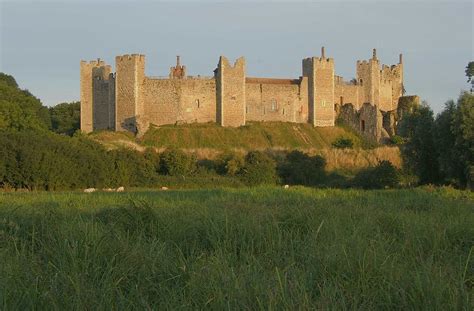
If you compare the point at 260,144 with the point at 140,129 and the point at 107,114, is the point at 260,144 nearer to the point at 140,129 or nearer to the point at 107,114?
the point at 140,129

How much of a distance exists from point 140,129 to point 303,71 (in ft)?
49.0

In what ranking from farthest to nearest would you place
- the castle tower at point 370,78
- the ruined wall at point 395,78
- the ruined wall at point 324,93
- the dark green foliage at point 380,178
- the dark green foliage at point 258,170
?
the ruined wall at point 395,78 < the castle tower at point 370,78 < the ruined wall at point 324,93 < the dark green foliage at point 258,170 < the dark green foliage at point 380,178

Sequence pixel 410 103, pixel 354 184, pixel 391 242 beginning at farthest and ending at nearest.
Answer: pixel 410 103 → pixel 354 184 → pixel 391 242

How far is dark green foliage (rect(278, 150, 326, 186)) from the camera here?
3278 cm

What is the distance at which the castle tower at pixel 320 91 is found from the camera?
1948 inches

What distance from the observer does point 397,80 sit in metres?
55.8

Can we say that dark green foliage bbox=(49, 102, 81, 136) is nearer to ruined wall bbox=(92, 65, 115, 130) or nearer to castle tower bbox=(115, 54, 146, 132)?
ruined wall bbox=(92, 65, 115, 130)

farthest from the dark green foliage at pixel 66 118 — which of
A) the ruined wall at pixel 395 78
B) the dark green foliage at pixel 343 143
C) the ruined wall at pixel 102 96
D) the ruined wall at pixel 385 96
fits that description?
the ruined wall at pixel 395 78

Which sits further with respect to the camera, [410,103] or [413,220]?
[410,103]

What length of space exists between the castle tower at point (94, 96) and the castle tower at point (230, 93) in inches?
307

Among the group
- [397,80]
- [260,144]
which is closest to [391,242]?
[260,144]

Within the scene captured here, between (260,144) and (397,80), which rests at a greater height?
(397,80)

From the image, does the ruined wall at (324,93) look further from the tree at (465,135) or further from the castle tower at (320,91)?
the tree at (465,135)

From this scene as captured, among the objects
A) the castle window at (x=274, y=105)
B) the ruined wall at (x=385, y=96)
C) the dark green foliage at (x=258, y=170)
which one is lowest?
the dark green foliage at (x=258, y=170)
